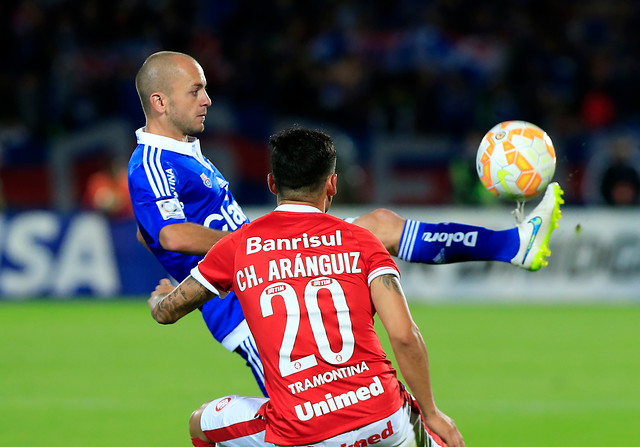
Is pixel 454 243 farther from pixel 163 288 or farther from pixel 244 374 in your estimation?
pixel 244 374

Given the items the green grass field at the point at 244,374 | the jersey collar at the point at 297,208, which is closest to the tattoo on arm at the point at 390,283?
the jersey collar at the point at 297,208

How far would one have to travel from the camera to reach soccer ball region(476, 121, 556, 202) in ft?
16.6

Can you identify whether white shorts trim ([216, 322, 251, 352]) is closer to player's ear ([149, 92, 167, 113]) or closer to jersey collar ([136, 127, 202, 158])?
jersey collar ([136, 127, 202, 158])

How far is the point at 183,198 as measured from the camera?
4.93 metres

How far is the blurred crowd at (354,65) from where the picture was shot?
1532 centimetres

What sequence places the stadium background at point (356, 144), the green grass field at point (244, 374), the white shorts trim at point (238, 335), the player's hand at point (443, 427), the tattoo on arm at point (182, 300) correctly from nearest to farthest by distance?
the player's hand at point (443, 427) < the tattoo on arm at point (182, 300) < the white shorts trim at point (238, 335) < the green grass field at point (244, 374) < the stadium background at point (356, 144)

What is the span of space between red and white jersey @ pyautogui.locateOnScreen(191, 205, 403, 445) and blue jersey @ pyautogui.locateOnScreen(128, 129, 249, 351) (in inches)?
45.7

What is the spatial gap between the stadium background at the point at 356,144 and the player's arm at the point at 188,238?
144 inches

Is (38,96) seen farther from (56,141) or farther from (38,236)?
(38,236)

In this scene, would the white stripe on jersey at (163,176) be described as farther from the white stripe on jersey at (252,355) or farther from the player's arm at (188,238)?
the white stripe on jersey at (252,355)

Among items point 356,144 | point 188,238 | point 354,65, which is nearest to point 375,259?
point 188,238

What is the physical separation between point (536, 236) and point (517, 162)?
0.45m

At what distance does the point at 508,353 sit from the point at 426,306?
11.6 feet

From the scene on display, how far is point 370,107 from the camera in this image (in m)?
15.9
